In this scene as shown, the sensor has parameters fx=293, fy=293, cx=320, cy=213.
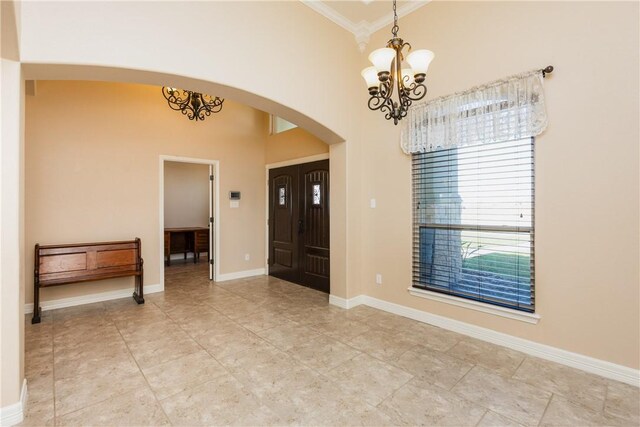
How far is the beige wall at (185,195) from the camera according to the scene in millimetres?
8031

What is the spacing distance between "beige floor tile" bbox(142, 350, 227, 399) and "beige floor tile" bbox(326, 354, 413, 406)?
99 cm

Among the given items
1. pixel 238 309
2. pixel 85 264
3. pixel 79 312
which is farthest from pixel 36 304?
pixel 238 309

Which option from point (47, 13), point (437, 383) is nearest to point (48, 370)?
point (47, 13)

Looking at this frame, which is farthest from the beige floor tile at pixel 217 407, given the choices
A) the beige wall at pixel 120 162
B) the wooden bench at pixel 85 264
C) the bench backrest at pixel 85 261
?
the beige wall at pixel 120 162

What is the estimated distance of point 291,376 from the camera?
2391mm

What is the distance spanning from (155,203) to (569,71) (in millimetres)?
5472

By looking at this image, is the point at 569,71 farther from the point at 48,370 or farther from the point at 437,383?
the point at 48,370

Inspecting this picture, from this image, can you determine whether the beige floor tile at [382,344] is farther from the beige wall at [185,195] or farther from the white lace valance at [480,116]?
the beige wall at [185,195]

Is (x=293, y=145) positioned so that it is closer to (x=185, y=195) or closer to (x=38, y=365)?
(x=38, y=365)

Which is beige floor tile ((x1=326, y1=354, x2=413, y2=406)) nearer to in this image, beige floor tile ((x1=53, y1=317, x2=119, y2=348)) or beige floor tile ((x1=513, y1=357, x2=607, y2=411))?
beige floor tile ((x1=513, y1=357, x2=607, y2=411))

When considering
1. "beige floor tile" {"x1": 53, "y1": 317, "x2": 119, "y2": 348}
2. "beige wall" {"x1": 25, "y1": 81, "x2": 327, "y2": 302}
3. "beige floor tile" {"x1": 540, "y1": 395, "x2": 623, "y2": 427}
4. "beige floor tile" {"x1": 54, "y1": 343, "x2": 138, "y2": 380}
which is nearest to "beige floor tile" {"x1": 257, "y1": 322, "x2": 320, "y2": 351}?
"beige floor tile" {"x1": 54, "y1": 343, "x2": 138, "y2": 380}

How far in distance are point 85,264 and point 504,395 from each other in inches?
195

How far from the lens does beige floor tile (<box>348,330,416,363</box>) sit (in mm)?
2746

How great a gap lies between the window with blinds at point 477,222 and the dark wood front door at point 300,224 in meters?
1.66
